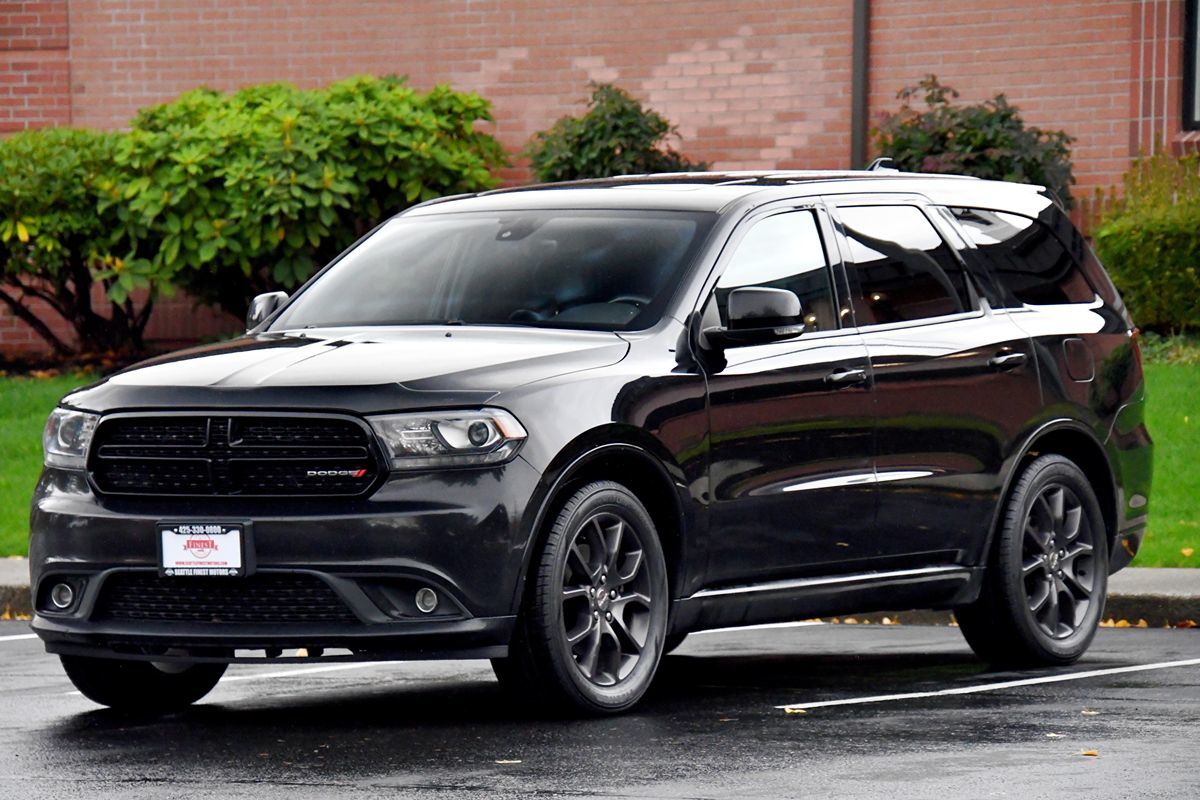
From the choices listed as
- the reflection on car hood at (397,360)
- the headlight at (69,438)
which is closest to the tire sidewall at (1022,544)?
the reflection on car hood at (397,360)

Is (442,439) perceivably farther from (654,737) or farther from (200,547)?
(654,737)

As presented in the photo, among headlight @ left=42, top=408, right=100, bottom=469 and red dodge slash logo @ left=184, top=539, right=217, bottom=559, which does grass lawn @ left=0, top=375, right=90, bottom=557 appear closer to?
headlight @ left=42, top=408, right=100, bottom=469

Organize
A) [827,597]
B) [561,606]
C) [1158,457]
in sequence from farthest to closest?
[1158,457]
[827,597]
[561,606]

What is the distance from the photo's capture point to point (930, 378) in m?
9.27

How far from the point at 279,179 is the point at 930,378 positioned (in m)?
10.5

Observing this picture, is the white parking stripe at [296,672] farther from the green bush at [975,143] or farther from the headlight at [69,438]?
the green bush at [975,143]

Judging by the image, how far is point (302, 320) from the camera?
911cm

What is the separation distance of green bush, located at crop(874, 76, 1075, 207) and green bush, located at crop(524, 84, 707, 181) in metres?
1.72

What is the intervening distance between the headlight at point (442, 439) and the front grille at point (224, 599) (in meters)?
0.49

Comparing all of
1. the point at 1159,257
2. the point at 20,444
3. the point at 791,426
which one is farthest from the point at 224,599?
the point at 1159,257

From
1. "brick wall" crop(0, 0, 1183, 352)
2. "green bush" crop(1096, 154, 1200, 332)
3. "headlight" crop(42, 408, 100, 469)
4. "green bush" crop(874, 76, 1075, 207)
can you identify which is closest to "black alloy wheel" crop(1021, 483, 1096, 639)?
"headlight" crop(42, 408, 100, 469)

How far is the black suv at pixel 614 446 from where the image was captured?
7531mm

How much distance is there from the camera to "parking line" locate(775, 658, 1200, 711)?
8516 millimetres

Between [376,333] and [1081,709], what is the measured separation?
2764mm
